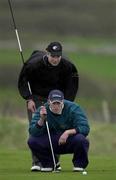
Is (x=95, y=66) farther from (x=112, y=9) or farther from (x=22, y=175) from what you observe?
(x=22, y=175)

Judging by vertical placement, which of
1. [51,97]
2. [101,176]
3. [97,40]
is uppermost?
[97,40]

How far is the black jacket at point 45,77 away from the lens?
18.0 metres

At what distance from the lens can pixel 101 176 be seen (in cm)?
1608

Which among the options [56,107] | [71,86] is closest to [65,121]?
[56,107]

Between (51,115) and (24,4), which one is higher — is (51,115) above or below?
below

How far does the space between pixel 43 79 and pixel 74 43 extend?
3451 centimetres

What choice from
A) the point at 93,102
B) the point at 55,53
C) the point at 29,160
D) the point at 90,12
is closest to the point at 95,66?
the point at 93,102

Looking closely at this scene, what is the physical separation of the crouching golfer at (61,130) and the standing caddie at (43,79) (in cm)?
70

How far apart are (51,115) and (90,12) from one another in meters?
40.3

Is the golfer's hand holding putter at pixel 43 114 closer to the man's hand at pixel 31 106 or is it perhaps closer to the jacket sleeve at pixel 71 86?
the man's hand at pixel 31 106

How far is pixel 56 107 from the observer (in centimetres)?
1669

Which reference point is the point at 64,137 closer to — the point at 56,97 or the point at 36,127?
the point at 36,127

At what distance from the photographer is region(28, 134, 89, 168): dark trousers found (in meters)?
16.9

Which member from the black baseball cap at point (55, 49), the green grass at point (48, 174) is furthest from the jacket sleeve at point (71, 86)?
the green grass at point (48, 174)
